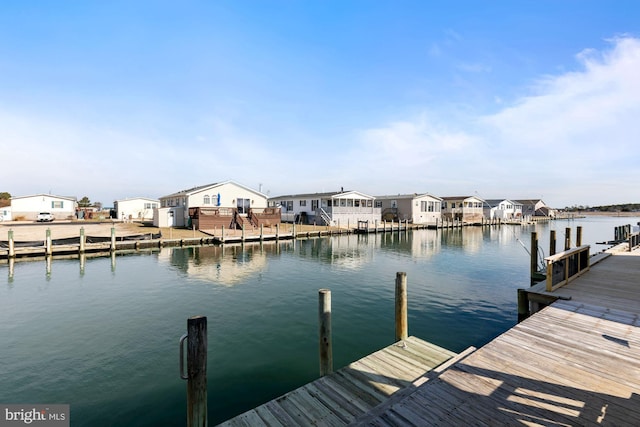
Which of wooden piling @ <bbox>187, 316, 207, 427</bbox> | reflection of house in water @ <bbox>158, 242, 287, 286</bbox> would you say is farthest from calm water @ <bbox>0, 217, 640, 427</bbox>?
wooden piling @ <bbox>187, 316, 207, 427</bbox>

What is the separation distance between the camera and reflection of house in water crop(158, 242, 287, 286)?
17891 mm

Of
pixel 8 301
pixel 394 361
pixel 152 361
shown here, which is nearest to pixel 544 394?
pixel 394 361

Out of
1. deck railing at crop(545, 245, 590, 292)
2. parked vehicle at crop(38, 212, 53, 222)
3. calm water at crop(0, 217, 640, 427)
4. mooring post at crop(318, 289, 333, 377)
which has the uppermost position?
parked vehicle at crop(38, 212, 53, 222)

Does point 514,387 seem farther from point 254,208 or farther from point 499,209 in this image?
point 499,209

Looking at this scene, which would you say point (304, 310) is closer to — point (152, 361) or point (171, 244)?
point (152, 361)

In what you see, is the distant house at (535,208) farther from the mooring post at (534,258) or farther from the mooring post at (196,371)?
the mooring post at (196,371)

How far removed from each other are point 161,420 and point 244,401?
1.60m

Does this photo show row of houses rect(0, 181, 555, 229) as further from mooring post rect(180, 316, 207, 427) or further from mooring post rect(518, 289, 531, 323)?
mooring post rect(180, 316, 207, 427)

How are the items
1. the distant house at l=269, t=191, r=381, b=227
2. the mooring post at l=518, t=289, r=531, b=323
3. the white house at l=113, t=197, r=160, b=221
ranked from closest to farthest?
the mooring post at l=518, t=289, r=531, b=323 < the distant house at l=269, t=191, r=381, b=227 < the white house at l=113, t=197, r=160, b=221

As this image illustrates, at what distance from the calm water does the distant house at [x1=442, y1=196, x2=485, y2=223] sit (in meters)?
46.3

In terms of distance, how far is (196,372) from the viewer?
459 cm

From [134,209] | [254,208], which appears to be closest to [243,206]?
[254,208]

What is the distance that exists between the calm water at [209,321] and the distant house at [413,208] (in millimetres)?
35051

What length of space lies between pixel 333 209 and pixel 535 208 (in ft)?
263
